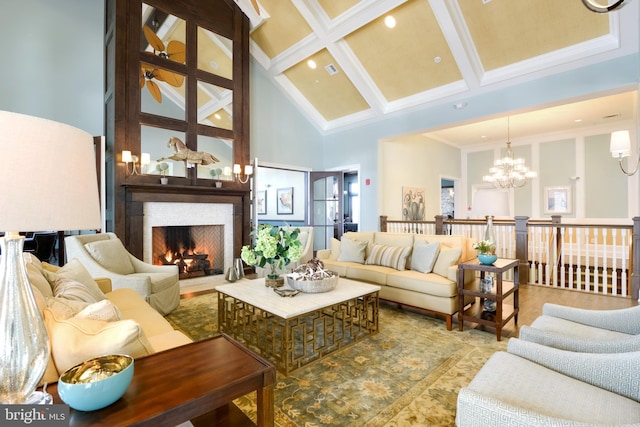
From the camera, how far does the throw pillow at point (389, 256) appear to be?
12.2ft

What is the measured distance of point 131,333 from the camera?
109 centimetres

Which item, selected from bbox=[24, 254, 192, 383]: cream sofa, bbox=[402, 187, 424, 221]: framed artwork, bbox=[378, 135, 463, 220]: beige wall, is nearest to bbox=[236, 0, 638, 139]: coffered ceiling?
bbox=[378, 135, 463, 220]: beige wall

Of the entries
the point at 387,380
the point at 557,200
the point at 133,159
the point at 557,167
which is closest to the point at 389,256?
the point at 387,380

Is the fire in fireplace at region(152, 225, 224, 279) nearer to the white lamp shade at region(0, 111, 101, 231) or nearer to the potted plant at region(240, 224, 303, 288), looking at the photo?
the potted plant at region(240, 224, 303, 288)

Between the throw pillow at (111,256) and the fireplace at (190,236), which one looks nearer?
the throw pillow at (111,256)

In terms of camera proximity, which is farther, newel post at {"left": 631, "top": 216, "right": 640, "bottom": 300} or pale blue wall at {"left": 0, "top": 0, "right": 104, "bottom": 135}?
pale blue wall at {"left": 0, "top": 0, "right": 104, "bottom": 135}

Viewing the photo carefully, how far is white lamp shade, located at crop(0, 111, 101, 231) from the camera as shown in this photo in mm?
710

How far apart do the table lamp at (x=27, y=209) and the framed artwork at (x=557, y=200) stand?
32.1ft

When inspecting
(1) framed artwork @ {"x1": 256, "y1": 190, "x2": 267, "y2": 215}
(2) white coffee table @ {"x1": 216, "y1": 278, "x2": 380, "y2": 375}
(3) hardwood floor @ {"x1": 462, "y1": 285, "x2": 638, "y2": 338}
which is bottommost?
(3) hardwood floor @ {"x1": 462, "y1": 285, "x2": 638, "y2": 338}

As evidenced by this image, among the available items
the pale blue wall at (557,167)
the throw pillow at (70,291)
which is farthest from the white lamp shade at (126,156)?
the pale blue wall at (557,167)

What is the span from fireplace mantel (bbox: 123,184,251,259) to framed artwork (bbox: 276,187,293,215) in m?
3.80

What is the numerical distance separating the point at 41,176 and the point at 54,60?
578 centimetres

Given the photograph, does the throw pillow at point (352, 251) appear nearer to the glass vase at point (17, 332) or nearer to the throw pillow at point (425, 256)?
the throw pillow at point (425, 256)

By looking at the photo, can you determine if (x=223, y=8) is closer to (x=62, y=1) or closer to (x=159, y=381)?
(x=62, y=1)
